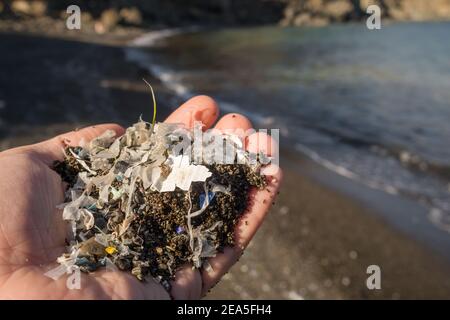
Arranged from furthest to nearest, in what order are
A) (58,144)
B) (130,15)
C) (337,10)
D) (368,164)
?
(337,10) → (130,15) → (368,164) → (58,144)

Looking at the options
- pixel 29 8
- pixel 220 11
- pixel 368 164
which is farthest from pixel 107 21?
pixel 368 164

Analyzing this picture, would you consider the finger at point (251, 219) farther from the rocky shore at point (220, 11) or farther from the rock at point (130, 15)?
the rock at point (130, 15)

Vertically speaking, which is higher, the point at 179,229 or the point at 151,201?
the point at 151,201

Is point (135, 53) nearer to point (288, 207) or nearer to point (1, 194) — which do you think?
point (288, 207)

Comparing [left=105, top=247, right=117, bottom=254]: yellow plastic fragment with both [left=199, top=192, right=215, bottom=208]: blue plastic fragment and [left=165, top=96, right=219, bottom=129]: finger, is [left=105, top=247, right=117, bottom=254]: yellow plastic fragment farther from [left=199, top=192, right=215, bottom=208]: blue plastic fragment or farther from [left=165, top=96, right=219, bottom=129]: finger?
[left=165, top=96, right=219, bottom=129]: finger

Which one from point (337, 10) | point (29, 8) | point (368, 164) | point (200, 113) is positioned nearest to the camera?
point (200, 113)

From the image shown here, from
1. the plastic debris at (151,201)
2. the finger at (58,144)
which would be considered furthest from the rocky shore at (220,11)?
the plastic debris at (151,201)

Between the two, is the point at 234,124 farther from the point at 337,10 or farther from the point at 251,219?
the point at 337,10
